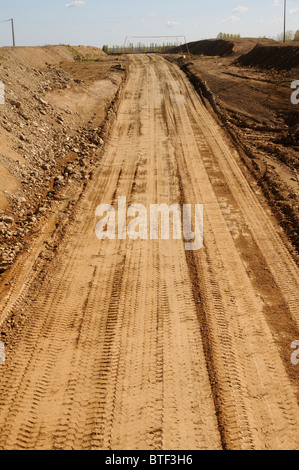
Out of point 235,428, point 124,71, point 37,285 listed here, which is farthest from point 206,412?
point 124,71

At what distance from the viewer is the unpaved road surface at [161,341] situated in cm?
575

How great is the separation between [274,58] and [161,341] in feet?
95.6

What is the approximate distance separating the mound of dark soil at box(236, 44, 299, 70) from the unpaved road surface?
1964 cm

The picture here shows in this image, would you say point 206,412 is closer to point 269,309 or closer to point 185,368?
point 185,368

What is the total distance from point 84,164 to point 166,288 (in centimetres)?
767

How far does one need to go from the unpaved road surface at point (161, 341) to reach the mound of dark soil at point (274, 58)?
64.4ft

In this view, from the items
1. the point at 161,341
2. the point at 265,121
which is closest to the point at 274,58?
the point at 265,121

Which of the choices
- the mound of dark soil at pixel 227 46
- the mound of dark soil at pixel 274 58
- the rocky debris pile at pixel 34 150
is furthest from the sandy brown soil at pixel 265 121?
the mound of dark soil at pixel 227 46

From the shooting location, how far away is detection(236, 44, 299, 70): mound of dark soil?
27453mm

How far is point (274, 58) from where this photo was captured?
3008 centimetres

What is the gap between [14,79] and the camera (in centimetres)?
1819

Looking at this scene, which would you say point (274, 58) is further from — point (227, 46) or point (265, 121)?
point (227, 46)

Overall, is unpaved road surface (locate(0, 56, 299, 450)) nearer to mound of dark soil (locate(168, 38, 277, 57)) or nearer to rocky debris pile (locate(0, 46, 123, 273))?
rocky debris pile (locate(0, 46, 123, 273))

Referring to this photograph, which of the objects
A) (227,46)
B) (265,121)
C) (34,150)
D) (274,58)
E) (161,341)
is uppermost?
(227,46)
